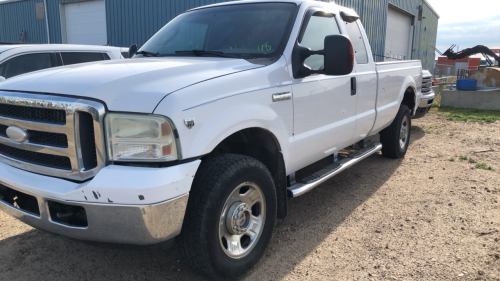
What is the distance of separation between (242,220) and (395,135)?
3774 mm

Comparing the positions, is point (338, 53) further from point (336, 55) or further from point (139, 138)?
point (139, 138)

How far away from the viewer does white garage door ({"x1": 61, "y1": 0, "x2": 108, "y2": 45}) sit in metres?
14.6

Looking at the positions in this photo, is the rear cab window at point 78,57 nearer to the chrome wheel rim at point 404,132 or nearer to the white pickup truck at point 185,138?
the white pickup truck at point 185,138

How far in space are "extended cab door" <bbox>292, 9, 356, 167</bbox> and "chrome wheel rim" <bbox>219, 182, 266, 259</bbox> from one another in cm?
63

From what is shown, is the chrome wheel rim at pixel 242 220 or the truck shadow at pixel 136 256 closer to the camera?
the chrome wheel rim at pixel 242 220

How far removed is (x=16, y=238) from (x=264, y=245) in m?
2.22

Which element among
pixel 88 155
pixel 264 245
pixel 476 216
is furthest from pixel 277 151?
pixel 476 216

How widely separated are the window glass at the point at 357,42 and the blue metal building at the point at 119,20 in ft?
23.1

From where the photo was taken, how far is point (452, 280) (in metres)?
2.74

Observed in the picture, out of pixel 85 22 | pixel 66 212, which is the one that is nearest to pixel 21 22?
pixel 85 22

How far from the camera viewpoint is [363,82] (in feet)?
13.8

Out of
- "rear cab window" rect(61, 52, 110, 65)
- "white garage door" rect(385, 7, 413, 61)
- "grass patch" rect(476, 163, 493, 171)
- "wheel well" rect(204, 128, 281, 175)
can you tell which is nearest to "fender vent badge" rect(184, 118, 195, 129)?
"wheel well" rect(204, 128, 281, 175)

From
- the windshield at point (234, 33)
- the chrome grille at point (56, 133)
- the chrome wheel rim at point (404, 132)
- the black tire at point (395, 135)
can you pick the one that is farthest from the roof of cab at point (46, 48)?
the chrome wheel rim at point (404, 132)

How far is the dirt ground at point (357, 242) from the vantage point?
286 cm
